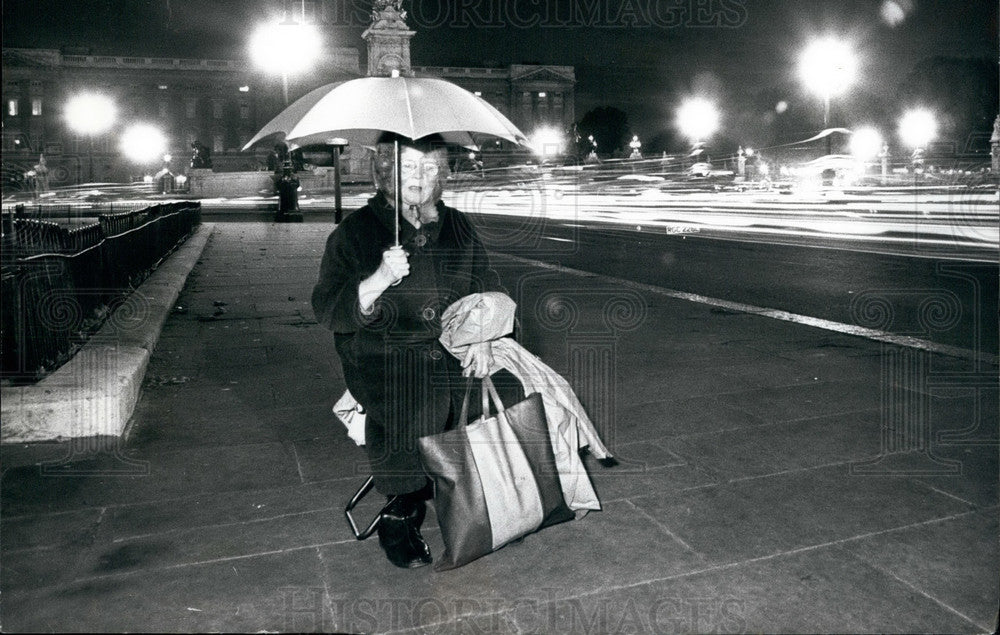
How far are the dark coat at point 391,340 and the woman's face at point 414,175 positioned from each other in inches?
3.2

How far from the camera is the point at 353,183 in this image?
50281mm

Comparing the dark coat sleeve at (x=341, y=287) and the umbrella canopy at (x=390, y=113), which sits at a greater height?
the umbrella canopy at (x=390, y=113)

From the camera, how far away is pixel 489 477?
309 cm

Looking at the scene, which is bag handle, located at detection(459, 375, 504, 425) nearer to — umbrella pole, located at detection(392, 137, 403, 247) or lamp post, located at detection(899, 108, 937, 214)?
umbrella pole, located at detection(392, 137, 403, 247)

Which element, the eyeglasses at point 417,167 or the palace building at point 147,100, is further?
the palace building at point 147,100

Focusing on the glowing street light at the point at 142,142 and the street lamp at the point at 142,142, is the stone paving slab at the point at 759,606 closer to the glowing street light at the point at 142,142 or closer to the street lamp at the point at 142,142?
the street lamp at the point at 142,142

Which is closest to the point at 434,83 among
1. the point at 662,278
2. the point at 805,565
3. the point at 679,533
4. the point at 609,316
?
the point at 679,533

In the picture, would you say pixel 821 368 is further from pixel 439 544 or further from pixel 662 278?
pixel 662 278

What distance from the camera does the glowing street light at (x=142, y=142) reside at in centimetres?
9944

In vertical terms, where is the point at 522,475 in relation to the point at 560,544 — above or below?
above

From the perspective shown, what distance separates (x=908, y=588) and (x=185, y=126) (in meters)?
110

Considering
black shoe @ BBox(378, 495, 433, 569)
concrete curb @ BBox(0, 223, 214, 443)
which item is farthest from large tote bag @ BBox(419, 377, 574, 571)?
concrete curb @ BBox(0, 223, 214, 443)

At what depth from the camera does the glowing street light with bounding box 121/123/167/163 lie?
99438 millimetres

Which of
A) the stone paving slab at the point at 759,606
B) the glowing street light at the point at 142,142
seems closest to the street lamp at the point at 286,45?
the stone paving slab at the point at 759,606
